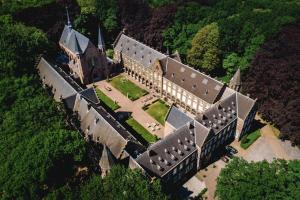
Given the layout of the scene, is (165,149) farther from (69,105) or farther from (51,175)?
(69,105)

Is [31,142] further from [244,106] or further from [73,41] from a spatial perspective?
[73,41]

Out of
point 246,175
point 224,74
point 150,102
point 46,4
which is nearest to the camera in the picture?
point 246,175

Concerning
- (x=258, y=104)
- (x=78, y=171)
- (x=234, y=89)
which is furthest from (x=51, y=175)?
(x=258, y=104)

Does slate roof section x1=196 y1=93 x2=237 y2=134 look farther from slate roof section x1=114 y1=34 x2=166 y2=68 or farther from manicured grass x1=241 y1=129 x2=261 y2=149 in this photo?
slate roof section x1=114 y1=34 x2=166 y2=68

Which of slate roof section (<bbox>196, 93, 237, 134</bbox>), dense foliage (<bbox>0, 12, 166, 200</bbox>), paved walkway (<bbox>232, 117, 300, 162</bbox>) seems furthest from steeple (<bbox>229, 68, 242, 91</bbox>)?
dense foliage (<bbox>0, 12, 166, 200</bbox>)

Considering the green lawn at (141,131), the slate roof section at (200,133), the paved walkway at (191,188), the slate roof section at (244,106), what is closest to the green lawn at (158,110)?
the green lawn at (141,131)
